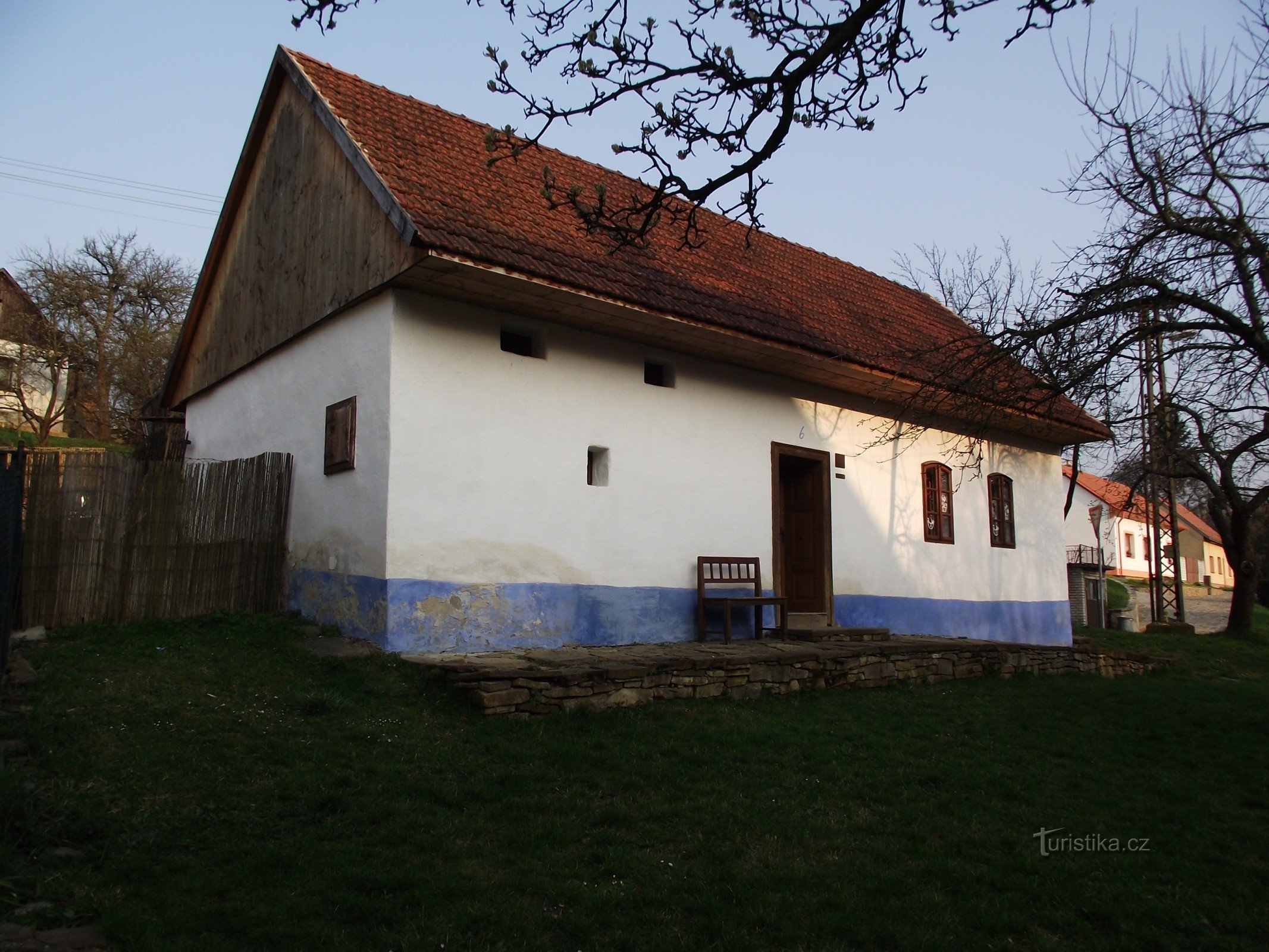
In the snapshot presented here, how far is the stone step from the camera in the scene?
9.95m

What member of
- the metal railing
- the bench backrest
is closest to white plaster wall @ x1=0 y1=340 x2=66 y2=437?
the bench backrest

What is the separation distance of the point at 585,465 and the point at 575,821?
192 inches

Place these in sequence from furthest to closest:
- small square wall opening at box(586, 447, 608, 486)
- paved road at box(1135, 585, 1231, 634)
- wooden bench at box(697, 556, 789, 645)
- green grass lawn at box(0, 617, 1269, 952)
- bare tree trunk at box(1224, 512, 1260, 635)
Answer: paved road at box(1135, 585, 1231, 634), bare tree trunk at box(1224, 512, 1260, 635), wooden bench at box(697, 556, 789, 645), small square wall opening at box(586, 447, 608, 486), green grass lawn at box(0, 617, 1269, 952)

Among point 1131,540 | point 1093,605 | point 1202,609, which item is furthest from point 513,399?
point 1131,540

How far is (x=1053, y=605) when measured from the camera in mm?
15500

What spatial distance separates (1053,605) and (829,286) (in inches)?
273

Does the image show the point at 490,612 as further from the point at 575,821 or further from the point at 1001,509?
the point at 1001,509

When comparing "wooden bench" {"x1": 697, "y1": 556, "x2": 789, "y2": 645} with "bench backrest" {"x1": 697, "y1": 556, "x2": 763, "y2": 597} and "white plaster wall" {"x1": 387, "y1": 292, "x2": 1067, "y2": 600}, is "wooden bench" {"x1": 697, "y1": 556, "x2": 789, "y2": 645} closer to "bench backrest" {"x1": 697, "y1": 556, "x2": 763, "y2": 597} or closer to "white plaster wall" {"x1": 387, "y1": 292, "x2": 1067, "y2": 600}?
"bench backrest" {"x1": 697, "y1": 556, "x2": 763, "y2": 597}

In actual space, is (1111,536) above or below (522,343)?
above

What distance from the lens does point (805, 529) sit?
462 inches

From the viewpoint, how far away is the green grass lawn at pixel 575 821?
3453 millimetres

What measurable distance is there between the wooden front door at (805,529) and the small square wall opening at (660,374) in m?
2.18

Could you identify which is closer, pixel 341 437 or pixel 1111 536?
pixel 341 437

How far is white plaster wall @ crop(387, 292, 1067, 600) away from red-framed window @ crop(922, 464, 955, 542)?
0.49m
